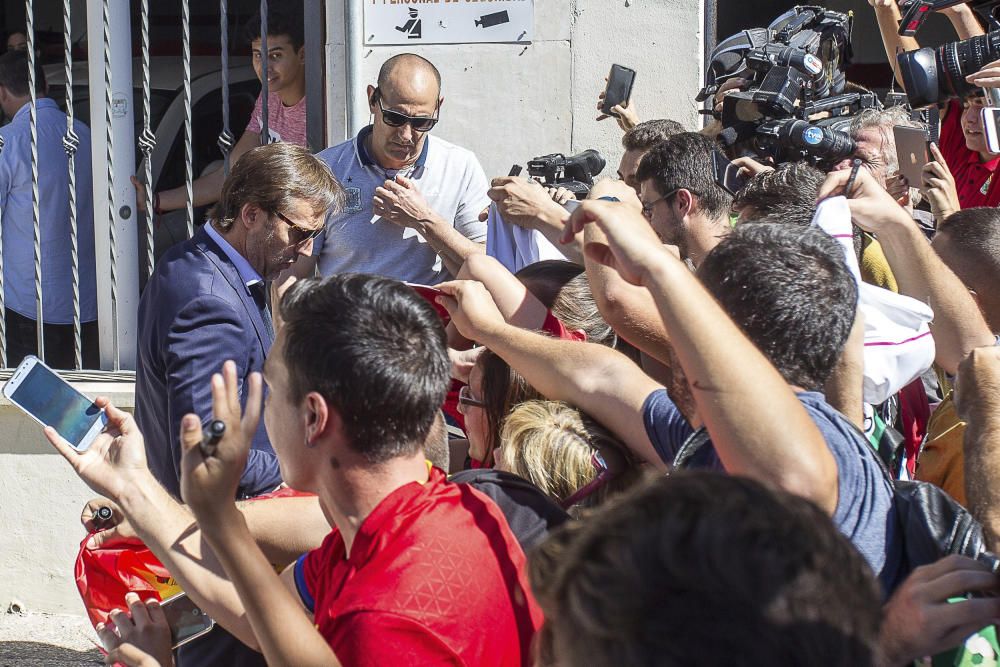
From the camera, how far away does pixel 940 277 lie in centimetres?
257

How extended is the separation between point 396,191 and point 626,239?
224 centimetres

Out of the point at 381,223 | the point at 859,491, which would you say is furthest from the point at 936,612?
the point at 381,223

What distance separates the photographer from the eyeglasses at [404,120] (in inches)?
158

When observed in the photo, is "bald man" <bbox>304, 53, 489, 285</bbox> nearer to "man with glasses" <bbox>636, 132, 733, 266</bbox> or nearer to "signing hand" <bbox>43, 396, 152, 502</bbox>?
"man with glasses" <bbox>636, 132, 733, 266</bbox>

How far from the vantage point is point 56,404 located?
1979 millimetres

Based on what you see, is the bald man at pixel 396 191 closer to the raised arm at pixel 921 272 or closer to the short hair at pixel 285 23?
the short hair at pixel 285 23

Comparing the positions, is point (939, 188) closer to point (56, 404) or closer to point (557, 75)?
point (557, 75)

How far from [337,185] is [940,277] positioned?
4.97ft

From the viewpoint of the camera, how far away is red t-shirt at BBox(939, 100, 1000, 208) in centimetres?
414

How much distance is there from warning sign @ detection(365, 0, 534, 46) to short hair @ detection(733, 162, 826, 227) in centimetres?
170

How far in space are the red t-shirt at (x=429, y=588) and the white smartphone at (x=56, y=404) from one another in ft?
1.42

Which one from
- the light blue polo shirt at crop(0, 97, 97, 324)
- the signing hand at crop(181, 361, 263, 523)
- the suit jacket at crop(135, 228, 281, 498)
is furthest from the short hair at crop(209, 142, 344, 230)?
the light blue polo shirt at crop(0, 97, 97, 324)

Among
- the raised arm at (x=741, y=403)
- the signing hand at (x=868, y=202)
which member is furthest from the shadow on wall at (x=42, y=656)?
the raised arm at (x=741, y=403)

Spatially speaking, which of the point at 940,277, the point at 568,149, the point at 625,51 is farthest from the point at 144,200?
the point at 940,277
